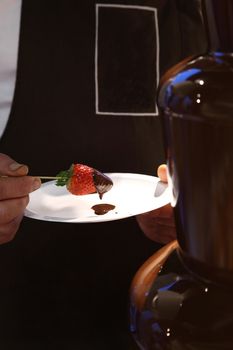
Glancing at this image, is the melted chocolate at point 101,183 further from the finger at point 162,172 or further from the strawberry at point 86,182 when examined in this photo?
the finger at point 162,172

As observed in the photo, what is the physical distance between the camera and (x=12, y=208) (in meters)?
0.84

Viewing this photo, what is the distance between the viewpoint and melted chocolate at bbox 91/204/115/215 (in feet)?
2.62

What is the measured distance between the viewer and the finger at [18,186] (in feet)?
2.56

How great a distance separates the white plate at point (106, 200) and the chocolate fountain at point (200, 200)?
365mm

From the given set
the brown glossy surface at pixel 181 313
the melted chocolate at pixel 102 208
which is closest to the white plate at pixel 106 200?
the melted chocolate at pixel 102 208

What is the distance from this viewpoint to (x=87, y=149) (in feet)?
3.76

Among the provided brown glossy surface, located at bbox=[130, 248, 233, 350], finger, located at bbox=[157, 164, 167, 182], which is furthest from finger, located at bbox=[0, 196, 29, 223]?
brown glossy surface, located at bbox=[130, 248, 233, 350]

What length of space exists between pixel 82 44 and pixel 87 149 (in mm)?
237

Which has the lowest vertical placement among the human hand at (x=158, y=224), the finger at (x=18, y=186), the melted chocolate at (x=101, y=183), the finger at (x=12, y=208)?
the human hand at (x=158, y=224)

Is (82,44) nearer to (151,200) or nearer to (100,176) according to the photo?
(100,176)

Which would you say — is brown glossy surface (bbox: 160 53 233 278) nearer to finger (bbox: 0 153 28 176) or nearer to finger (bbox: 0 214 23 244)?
finger (bbox: 0 153 28 176)

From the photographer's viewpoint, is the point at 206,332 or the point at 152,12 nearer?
the point at 206,332

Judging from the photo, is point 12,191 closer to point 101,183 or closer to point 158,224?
point 101,183

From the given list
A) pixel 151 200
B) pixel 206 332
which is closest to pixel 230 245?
pixel 206 332
